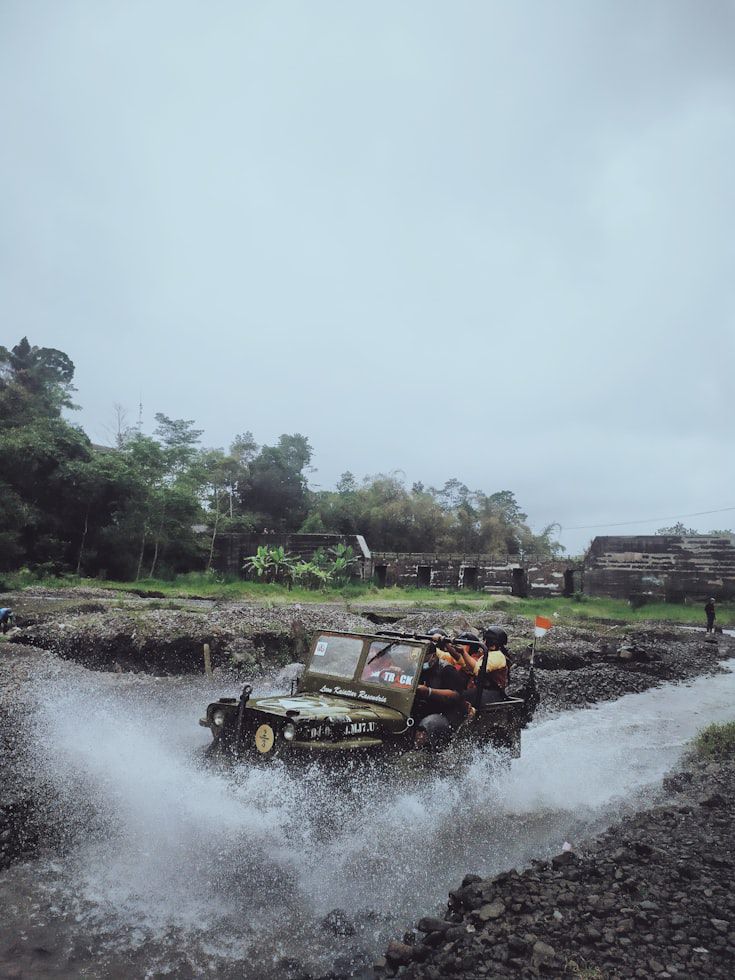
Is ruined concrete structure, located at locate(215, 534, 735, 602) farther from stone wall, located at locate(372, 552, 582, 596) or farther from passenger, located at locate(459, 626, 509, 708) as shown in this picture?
passenger, located at locate(459, 626, 509, 708)

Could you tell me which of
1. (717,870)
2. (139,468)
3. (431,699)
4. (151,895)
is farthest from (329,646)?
(139,468)

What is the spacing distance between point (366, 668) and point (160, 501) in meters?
28.7

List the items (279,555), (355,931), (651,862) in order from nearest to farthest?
(355,931) → (651,862) → (279,555)

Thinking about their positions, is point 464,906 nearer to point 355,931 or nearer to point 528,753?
point 355,931

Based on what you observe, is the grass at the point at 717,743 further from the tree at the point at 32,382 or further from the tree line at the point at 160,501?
the tree at the point at 32,382

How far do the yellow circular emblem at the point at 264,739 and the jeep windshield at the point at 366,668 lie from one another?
152 centimetres

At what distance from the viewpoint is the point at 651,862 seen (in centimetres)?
563

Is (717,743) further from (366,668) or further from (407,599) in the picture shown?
(407,599)

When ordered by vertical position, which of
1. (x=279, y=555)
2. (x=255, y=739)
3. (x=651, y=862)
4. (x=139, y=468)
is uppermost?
(x=139, y=468)

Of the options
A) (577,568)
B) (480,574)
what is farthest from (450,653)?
(577,568)

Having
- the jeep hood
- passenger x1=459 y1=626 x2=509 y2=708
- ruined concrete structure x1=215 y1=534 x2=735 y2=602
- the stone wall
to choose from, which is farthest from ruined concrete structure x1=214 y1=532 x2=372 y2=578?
the jeep hood

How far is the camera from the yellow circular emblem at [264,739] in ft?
20.0

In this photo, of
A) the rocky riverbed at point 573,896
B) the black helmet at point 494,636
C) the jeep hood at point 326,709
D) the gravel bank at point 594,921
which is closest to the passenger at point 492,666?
the black helmet at point 494,636

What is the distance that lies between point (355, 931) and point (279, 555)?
95.4 feet
